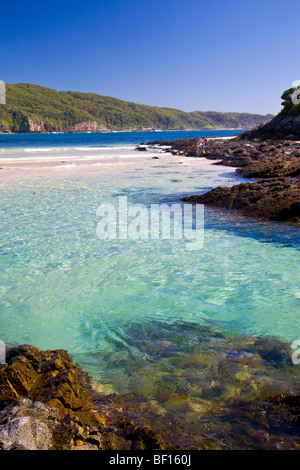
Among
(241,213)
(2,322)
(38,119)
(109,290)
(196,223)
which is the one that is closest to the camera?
(2,322)

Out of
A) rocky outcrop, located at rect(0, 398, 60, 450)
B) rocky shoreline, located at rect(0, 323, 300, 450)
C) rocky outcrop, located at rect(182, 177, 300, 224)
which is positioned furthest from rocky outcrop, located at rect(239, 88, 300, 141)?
rocky outcrop, located at rect(0, 398, 60, 450)

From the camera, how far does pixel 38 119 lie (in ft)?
634

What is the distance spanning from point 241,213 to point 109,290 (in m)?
6.23

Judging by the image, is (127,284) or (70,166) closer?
(127,284)

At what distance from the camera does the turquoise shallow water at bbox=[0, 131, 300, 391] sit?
435 centimetres

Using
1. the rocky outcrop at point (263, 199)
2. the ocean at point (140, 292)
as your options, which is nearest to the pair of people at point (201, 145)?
the rocky outcrop at point (263, 199)

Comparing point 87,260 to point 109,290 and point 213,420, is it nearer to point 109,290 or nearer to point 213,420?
point 109,290

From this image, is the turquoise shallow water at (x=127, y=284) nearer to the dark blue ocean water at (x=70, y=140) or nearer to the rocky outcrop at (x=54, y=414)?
the rocky outcrop at (x=54, y=414)

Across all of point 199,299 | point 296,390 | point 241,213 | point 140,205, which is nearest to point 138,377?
point 296,390

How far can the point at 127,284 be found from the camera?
5.89 m

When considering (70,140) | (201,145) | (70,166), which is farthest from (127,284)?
(70,140)

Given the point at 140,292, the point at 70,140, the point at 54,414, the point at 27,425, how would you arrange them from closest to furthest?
the point at 27,425 → the point at 54,414 → the point at 140,292 → the point at 70,140

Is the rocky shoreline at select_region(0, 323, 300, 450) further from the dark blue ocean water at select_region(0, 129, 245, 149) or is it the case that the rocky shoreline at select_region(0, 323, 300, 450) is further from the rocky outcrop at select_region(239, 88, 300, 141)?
the dark blue ocean water at select_region(0, 129, 245, 149)

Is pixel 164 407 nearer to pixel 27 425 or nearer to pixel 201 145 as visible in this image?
pixel 27 425
